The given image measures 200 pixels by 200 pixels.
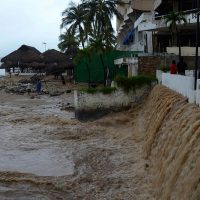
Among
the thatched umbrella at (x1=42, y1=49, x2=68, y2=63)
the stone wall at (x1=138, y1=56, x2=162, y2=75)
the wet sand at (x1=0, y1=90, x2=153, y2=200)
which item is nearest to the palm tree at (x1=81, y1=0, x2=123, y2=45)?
the thatched umbrella at (x1=42, y1=49, x2=68, y2=63)

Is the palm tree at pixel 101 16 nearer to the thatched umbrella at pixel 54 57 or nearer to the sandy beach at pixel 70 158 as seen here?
the thatched umbrella at pixel 54 57

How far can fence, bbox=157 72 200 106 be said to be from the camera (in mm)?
13938

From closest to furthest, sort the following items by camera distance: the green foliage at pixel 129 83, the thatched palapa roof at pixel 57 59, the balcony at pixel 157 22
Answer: the green foliage at pixel 129 83 < the balcony at pixel 157 22 < the thatched palapa roof at pixel 57 59

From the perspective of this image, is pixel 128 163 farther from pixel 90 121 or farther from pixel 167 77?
pixel 90 121

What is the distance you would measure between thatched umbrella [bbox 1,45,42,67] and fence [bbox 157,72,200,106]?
43.6m

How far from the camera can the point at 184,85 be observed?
16078mm

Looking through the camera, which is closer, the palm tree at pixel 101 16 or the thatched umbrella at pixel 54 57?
the palm tree at pixel 101 16

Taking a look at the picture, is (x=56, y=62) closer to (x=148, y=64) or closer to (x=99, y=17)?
(x=99, y=17)

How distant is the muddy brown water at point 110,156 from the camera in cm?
1127

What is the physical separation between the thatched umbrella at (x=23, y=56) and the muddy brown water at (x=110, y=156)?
4007cm

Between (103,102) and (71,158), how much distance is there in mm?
7826

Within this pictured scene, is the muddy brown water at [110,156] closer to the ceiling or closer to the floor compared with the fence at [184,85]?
closer to the floor

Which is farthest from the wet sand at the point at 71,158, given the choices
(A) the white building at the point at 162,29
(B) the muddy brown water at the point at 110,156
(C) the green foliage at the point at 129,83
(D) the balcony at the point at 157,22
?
(A) the white building at the point at 162,29

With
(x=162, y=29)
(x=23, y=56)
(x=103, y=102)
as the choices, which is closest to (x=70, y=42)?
(x=23, y=56)
